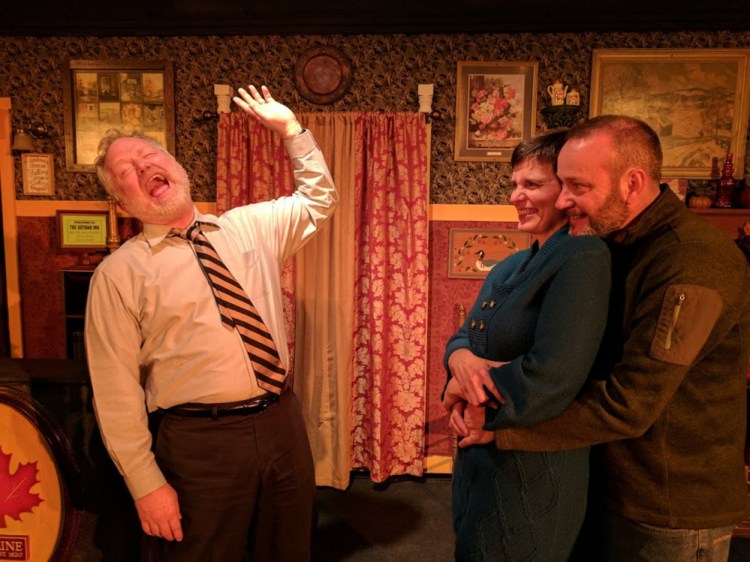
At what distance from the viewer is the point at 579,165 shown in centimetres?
111

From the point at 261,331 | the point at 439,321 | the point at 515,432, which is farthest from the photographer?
the point at 439,321

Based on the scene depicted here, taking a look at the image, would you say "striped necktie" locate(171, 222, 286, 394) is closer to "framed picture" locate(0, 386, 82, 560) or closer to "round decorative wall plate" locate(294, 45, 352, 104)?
"framed picture" locate(0, 386, 82, 560)

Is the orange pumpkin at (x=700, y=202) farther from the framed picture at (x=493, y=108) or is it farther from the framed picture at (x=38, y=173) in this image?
the framed picture at (x=38, y=173)

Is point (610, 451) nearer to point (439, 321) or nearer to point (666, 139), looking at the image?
point (439, 321)

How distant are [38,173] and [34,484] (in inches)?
96.4

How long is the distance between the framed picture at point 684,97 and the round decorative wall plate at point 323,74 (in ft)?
5.10

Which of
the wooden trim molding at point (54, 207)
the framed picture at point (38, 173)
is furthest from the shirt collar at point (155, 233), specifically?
the framed picture at point (38, 173)

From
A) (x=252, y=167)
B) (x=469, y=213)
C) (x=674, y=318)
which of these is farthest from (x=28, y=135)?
(x=674, y=318)

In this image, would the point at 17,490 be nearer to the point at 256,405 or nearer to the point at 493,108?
the point at 256,405

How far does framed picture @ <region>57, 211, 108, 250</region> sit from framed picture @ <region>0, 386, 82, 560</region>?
1955 mm

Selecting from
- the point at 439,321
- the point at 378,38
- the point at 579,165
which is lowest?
the point at 439,321

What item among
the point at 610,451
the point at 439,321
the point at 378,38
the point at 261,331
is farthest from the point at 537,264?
the point at 378,38

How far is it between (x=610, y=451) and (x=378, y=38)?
2809 millimetres

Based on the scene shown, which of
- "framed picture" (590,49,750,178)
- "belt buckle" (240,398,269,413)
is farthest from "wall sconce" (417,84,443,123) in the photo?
"belt buckle" (240,398,269,413)
